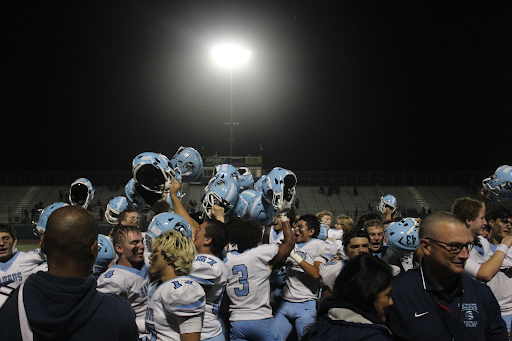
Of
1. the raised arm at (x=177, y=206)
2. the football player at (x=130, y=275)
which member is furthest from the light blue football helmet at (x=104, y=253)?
the raised arm at (x=177, y=206)

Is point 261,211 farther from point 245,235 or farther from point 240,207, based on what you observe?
point 245,235

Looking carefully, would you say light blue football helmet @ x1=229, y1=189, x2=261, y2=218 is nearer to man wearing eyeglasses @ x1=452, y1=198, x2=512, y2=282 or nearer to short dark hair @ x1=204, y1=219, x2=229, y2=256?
short dark hair @ x1=204, y1=219, x2=229, y2=256

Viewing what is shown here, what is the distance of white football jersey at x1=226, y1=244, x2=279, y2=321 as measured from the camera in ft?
13.2

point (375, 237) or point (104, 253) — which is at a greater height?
point (104, 253)

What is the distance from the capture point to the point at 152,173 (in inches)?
175

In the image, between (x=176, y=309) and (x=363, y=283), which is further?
(x=176, y=309)

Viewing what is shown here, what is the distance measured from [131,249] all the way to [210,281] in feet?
2.50

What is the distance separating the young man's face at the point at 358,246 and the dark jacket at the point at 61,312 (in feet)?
8.98

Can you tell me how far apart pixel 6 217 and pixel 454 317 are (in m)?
31.4

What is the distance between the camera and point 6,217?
27484mm

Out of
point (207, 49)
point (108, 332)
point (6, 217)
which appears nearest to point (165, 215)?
point (108, 332)

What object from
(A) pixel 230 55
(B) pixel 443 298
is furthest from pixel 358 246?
(A) pixel 230 55

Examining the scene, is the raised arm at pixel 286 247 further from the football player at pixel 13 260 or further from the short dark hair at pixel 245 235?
the football player at pixel 13 260

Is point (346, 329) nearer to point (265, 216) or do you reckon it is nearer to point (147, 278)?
point (147, 278)
